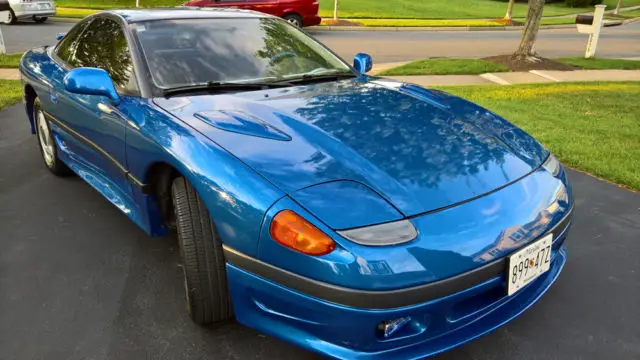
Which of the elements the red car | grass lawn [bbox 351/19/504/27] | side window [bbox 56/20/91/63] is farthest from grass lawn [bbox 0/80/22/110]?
grass lawn [bbox 351/19/504/27]

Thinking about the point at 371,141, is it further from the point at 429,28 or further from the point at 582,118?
the point at 429,28

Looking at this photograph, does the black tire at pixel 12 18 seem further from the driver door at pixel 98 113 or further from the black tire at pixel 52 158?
the driver door at pixel 98 113

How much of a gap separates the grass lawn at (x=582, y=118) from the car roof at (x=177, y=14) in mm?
3207

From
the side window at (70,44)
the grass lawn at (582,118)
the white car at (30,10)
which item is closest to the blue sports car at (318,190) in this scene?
the side window at (70,44)

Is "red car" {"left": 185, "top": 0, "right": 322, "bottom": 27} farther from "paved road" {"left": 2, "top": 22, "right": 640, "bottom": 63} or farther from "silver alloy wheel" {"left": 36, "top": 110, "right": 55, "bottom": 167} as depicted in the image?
"silver alloy wheel" {"left": 36, "top": 110, "right": 55, "bottom": 167}

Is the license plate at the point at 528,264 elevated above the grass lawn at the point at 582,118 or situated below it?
above

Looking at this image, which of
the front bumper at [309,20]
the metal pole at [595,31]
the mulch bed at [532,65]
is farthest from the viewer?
the front bumper at [309,20]

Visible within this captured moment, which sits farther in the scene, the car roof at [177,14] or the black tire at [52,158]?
the black tire at [52,158]

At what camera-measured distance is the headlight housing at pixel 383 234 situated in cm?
178

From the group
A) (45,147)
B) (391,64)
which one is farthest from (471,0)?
(45,147)

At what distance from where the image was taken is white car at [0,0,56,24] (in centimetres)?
1493

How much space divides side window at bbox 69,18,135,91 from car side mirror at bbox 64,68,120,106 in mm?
109

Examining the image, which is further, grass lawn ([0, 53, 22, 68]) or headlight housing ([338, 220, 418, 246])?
grass lawn ([0, 53, 22, 68])

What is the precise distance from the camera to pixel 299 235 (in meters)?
1.79
